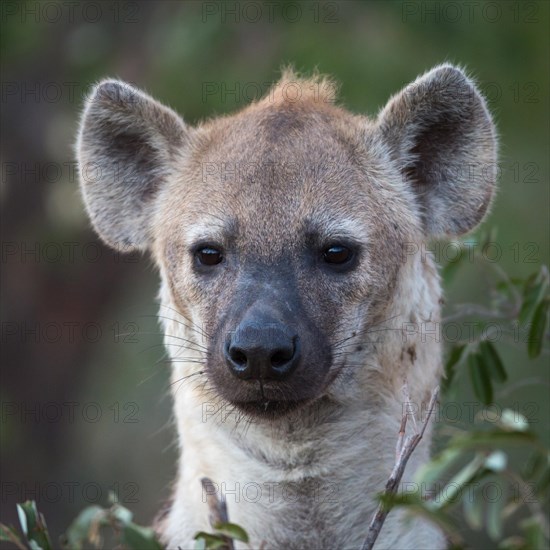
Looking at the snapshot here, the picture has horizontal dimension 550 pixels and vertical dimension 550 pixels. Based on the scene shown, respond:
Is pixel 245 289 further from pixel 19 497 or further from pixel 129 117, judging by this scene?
pixel 19 497

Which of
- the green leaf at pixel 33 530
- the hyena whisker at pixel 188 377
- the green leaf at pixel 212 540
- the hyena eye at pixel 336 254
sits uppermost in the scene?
the hyena eye at pixel 336 254

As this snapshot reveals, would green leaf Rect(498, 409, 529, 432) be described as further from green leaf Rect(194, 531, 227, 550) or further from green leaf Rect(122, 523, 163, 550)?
green leaf Rect(122, 523, 163, 550)

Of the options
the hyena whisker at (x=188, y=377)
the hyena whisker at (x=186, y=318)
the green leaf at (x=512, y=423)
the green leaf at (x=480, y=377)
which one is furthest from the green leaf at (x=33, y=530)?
the green leaf at (x=480, y=377)

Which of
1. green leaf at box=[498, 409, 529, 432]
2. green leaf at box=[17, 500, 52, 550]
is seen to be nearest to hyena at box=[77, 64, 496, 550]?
green leaf at box=[17, 500, 52, 550]

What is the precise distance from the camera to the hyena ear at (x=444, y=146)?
4.61 m

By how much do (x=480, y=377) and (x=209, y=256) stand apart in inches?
46.1

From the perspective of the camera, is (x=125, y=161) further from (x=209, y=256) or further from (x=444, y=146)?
(x=444, y=146)

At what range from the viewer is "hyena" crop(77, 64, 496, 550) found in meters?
4.16

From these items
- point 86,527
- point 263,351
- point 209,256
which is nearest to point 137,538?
point 86,527

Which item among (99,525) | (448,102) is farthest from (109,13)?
(99,525)

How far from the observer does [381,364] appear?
14.3 ft

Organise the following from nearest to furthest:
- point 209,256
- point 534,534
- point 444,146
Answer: point 534,534 < point 209,256 < point 444,146

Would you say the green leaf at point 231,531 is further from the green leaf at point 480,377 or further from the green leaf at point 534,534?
the green leaf at point 480,377

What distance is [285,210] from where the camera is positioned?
4.29 metres
